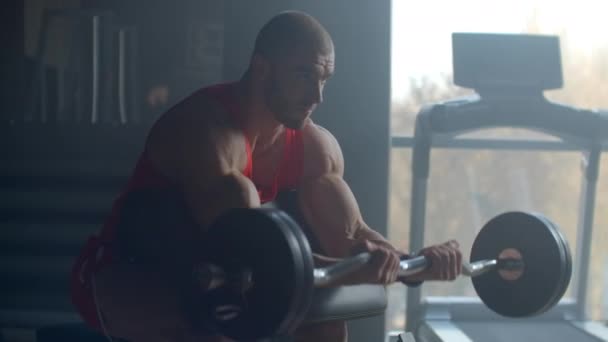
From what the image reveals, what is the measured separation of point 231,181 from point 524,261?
624 millimetres

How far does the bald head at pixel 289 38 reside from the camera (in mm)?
1262

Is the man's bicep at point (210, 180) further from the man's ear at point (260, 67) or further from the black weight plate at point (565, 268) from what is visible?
the black weight plate at point (565, 268)

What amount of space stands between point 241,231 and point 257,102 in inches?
14.3

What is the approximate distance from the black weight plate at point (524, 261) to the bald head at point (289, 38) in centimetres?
52

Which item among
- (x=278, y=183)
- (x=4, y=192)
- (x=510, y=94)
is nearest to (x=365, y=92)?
(x=510, y=94)

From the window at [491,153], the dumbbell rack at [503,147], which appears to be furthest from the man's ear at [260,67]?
the window at [491,153]

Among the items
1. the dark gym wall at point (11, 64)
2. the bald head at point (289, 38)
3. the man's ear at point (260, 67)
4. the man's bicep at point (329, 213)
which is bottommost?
the man's bicep at point (329, 213)

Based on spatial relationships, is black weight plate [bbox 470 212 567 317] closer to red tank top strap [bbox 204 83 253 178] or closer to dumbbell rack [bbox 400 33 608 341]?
red tank top strap [bbox 204 83 253 178]

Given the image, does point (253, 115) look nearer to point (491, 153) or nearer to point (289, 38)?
point (289, 38)

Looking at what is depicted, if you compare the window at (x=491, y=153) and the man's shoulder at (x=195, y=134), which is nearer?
the man's shoulder at (x=195, y=134)

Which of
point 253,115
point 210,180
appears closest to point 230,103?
point 253,115

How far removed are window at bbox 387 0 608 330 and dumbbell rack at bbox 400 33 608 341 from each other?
0.22 m

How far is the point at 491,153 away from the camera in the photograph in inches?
124

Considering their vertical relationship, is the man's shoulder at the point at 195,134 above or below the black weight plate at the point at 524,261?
above
